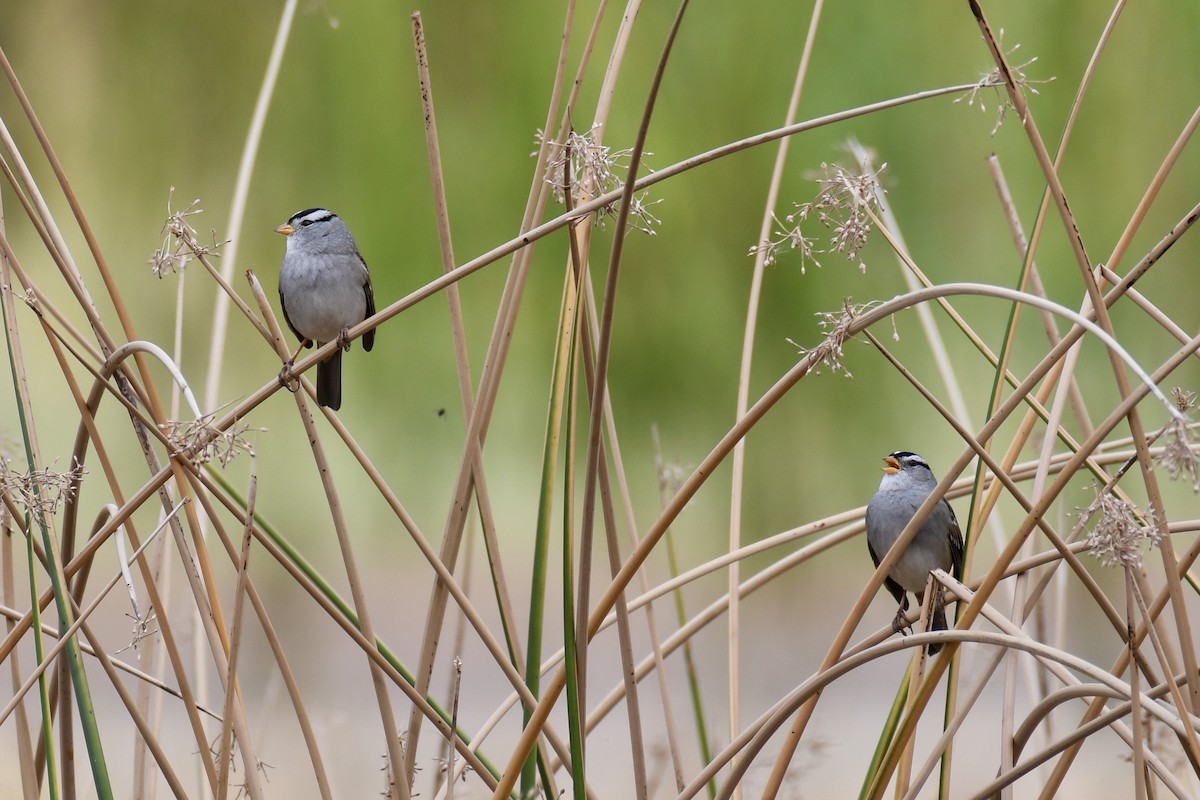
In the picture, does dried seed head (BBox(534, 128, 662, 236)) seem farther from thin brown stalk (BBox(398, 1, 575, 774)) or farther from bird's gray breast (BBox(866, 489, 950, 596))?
bird's gray breast (BBox(866, 489, 950, 596))

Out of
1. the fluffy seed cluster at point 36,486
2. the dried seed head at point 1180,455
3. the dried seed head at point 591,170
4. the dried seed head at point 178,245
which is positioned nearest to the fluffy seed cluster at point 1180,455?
the dried seed head at point 1180,455

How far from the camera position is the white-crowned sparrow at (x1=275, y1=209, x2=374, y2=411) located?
87.2 inches

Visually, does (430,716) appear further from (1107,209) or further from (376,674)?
(1107,209)

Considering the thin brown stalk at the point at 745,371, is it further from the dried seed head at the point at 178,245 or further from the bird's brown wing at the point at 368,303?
the bird's brown wing at the point at 368,303

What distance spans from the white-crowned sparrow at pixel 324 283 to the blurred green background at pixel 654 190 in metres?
0.98

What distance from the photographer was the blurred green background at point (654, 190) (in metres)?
3.27

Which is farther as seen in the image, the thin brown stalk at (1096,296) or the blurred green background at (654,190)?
the blurred green background at (654,190)

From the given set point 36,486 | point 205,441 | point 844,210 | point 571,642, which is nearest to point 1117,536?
point 844,210

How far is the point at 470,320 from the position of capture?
3393mm

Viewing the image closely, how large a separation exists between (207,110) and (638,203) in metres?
2.93

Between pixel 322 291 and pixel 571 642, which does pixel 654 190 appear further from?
pixel 571 642

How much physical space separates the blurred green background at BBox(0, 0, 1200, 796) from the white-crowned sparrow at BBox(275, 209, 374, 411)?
3.21 feet

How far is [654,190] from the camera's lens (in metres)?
3.21

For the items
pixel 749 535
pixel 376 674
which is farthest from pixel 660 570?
pixel 376 674
